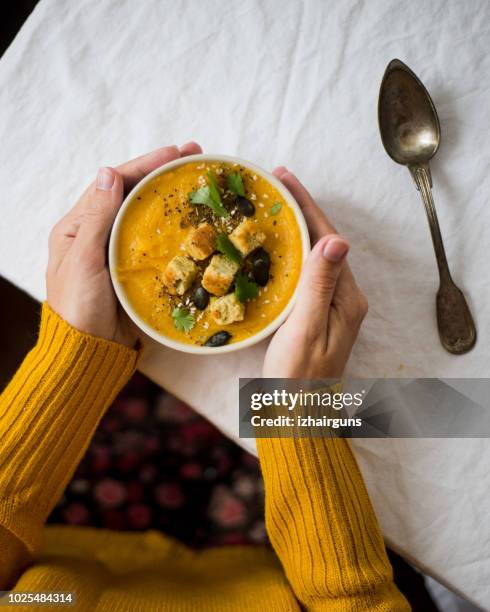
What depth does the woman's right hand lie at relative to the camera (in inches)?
40.2

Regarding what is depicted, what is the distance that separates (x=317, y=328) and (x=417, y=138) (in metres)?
0.44

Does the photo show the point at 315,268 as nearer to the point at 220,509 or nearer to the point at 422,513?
the point at 422,513

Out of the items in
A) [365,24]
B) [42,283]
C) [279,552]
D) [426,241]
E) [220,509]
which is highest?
[365,24]

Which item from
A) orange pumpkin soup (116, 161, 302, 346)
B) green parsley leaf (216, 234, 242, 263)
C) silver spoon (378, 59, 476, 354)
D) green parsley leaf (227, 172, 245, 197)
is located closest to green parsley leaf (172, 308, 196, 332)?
orange pumpkin soup (116, 161, 302, 346)

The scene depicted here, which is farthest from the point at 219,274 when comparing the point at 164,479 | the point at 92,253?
the point at 164,479

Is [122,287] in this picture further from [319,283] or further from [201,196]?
[319,283]

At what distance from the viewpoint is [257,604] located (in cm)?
110

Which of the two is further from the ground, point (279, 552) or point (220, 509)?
point (279, 552)

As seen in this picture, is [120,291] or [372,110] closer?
[120,291]

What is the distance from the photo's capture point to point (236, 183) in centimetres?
98

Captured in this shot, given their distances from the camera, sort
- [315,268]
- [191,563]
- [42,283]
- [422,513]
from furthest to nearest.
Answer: [191,563], [42,283], [422,513], [315,268]

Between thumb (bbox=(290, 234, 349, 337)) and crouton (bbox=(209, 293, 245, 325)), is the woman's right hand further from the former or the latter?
crouton (bbox=(209, 293, 245, 325))

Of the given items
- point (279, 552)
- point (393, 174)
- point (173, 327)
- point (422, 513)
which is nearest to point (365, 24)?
point (393, 174)

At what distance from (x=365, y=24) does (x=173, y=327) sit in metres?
0.76
